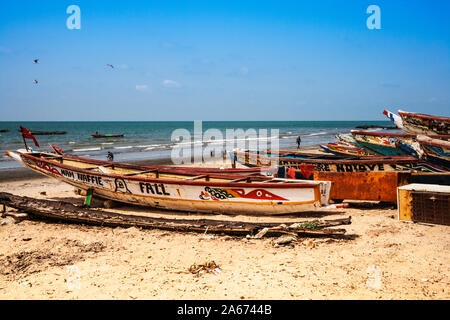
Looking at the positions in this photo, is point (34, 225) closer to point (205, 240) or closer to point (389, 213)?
point (205, 240)

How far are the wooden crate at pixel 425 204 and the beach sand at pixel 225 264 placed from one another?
229 mm

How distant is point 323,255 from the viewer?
215 inches

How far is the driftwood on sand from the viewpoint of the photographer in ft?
21.0

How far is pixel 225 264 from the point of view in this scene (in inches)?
209

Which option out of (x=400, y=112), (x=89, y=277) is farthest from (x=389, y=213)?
(x=400, y=112)

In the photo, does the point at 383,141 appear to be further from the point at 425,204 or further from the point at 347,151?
the point at 425,204

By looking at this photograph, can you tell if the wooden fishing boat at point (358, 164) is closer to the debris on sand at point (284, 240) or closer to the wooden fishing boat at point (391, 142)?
the wooden fishing boat at point (391, 142)

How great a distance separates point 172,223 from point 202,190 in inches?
53.4

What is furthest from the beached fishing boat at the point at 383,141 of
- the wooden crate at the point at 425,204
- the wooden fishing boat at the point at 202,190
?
the wooden fishing boat at the point at 202,190

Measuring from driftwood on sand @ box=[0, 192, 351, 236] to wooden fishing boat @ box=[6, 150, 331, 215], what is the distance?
774 millimetres

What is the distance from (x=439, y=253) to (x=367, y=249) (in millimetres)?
1079

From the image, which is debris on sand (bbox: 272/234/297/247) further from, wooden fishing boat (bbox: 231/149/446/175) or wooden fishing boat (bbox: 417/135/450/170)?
wooden fishing boat (bbox: 417/135/450/170)

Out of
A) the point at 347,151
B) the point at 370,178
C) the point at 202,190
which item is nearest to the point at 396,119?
the point at 347,151

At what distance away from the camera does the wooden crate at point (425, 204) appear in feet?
20.8
